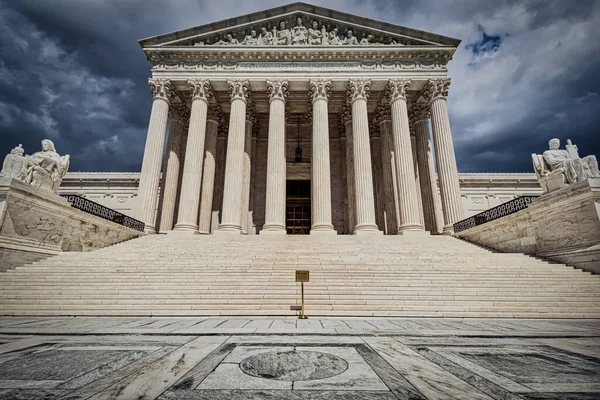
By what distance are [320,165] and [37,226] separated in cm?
1411

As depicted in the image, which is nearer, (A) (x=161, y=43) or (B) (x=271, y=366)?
(B) (x=271, y=366)

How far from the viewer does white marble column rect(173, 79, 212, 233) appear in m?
17.3

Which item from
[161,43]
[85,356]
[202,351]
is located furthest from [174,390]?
[161,43]

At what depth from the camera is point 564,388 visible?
6.35 feet

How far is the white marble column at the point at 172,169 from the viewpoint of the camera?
1923 cm

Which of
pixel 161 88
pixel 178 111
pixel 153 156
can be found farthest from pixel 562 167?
pixel 178 111

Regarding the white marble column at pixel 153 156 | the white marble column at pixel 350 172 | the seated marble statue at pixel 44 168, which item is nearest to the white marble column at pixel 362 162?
the white marble column at pixel 350 172

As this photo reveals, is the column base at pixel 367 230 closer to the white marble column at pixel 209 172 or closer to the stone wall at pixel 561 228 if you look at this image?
the stone wall at pixel 561 228

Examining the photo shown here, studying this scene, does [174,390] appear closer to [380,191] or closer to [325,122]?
[325,122]

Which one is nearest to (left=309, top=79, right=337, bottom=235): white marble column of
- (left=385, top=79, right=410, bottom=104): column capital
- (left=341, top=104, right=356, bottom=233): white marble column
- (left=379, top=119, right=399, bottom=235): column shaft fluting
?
(left=341, top=104, right=356, bottom=233): white marble column

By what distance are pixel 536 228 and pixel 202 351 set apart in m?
14.0

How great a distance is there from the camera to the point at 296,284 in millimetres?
8352

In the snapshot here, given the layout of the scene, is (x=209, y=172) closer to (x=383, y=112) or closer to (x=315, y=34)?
(x=315, y=34)

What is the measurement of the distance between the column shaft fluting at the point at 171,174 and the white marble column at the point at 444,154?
1891 centimetres
